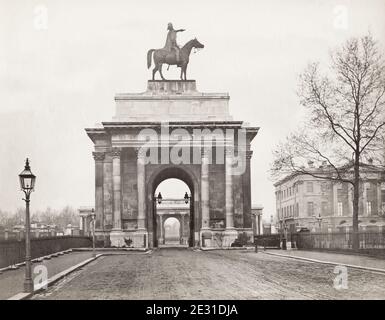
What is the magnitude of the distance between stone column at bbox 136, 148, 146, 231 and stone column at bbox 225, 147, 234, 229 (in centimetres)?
591

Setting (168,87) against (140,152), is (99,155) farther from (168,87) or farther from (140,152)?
(168,87)

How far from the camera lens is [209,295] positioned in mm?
15672

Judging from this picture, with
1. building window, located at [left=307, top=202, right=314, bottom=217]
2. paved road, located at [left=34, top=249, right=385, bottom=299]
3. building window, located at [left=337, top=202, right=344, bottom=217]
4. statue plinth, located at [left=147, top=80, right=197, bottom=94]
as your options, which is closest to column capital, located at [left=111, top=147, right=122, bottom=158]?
statue plinth, located at [left=147, top=80, right=197, bottom=94]

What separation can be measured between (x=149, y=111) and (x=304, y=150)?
1523 cm

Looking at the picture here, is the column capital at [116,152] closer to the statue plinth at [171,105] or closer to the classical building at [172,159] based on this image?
the classical building at [172,159]

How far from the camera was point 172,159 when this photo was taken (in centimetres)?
4969

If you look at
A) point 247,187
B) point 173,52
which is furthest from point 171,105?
point 247,187

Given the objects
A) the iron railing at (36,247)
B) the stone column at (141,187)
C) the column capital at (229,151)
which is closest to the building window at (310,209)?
the column capital at (229,151)

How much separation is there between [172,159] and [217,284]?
31.5 metres

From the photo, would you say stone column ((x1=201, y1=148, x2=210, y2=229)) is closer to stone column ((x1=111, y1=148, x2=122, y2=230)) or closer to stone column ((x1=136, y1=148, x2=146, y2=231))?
stone column ((x1=136, y1=148, x2=146, y2=231))

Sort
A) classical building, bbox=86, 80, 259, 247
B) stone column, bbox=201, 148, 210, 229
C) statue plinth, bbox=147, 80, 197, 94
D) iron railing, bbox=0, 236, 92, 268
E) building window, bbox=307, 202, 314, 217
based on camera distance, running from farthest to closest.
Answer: building window, bbox=307, 202, 314, 217, statue plinth, bbox=147, 80, 197, 94, stone column, bbox=201, 148, 210, 229, classical building, bbox=86, 80, 259, 247, iron railing, bbox=0, 236, 92, 268

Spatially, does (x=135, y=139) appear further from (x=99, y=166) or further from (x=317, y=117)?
(x=317, y=117)

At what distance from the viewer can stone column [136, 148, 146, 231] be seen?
4859 centimetres

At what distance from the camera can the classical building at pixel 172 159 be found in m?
48.4
